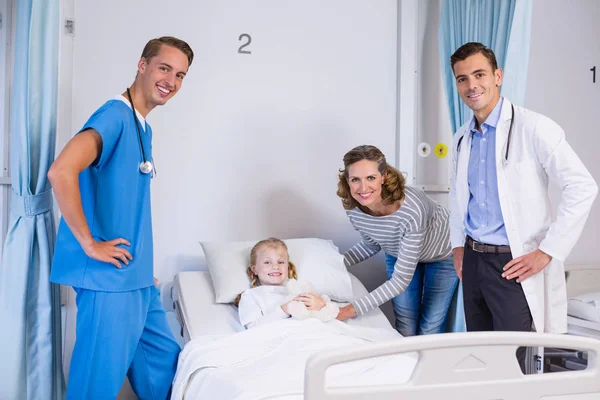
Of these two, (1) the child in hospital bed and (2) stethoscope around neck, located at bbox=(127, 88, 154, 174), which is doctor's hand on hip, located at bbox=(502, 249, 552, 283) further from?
(2) stethoscope around neck, located at bbox=(127, 88, 154, 174)

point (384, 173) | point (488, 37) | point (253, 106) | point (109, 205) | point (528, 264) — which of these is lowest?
point (528, 264)

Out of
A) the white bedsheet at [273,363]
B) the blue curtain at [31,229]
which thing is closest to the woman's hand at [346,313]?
the white bedsheet at [273,363]

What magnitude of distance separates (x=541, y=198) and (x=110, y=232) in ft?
5.00

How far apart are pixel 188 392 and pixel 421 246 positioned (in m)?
1.23

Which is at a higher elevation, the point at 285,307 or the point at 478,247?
the point at 478,247

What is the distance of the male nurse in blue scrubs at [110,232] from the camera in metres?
1.90

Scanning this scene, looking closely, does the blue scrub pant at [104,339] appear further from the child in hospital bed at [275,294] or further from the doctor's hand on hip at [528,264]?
the doctor's hand on hip at [528,264]

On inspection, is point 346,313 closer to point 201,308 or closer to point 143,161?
point 201,308

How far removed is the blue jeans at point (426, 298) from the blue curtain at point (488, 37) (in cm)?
7

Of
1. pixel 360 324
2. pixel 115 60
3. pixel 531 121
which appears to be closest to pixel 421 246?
pixel 360 324

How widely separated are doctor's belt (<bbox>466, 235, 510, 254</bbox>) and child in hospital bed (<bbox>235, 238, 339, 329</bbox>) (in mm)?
617

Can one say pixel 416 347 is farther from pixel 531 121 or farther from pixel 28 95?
pixel 28 95

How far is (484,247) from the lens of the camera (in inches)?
83.3

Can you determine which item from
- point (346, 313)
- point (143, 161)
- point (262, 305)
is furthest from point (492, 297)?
point (143, 161)
